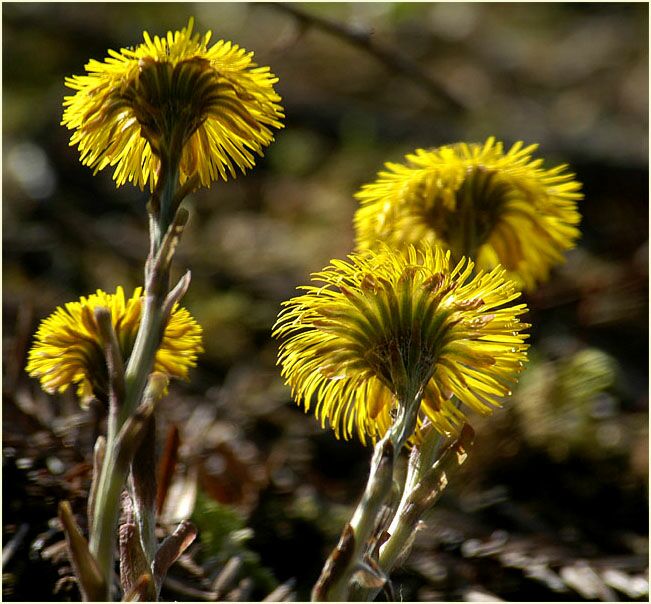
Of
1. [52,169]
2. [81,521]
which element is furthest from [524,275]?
[52,169]

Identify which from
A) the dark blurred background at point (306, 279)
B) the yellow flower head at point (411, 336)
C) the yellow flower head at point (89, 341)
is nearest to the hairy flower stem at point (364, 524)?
the yellow flower head at point (411, 336)

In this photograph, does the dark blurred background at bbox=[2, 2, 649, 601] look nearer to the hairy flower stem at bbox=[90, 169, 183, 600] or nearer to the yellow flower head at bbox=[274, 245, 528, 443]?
the hairy flower stem at bbox=[90, 169, 183, 600]

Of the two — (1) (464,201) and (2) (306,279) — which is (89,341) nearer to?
(1) (464,201)

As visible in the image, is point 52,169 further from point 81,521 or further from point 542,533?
point 542,533

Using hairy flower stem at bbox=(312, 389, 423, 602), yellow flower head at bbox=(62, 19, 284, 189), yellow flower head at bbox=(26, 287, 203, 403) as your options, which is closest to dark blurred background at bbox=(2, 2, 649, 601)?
yellow flower head at bbox=(26, 287, 203, 403)

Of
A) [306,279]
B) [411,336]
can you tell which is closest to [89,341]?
[411,336]

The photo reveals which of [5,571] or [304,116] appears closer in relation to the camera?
[5,571]

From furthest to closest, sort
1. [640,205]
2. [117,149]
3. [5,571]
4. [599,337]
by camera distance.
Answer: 1. [640,205]
2. [599,337]
3. [5,571]
4. [117,149]
